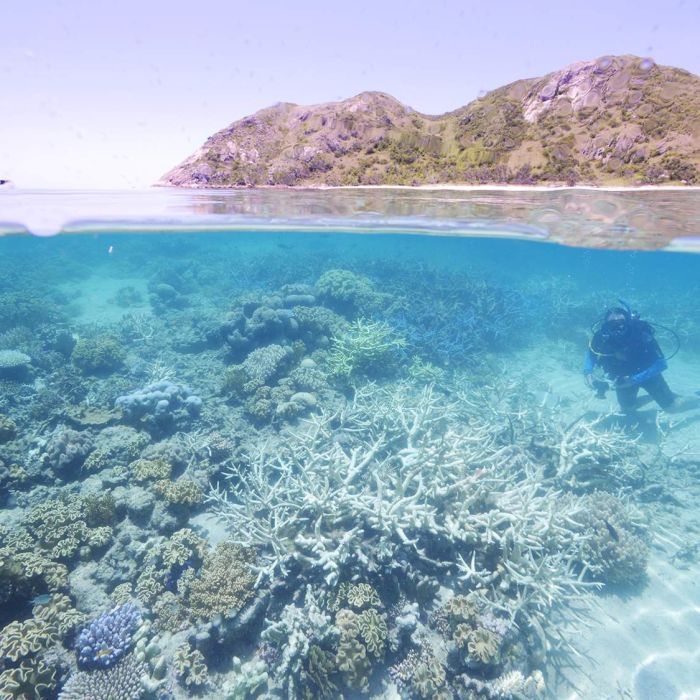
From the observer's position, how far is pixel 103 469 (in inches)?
269

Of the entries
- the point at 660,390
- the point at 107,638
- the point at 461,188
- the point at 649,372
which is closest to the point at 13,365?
the point at 107,638

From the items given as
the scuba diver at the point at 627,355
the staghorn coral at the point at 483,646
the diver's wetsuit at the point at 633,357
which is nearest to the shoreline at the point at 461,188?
the scuba diver at the point at 627,355

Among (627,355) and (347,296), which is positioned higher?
(347,296)

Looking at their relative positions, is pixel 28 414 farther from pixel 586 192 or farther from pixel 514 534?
pixel 586 192

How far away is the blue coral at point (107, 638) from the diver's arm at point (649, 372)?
1089 cm

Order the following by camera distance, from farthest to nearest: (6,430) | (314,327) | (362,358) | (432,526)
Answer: (314,327) < (362,358) < (6,430) < (432,526)

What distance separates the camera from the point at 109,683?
381 centimetres

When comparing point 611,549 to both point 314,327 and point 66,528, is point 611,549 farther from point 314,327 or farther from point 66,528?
point 314,327

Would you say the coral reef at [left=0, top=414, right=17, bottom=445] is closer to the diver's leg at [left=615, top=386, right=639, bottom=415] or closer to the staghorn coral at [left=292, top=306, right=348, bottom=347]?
the staghorn coral at [left=292, top=306, right=348, bottom=347]

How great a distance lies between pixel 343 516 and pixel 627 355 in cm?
853

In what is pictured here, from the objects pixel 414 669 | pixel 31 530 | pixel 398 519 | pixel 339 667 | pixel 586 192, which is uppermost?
pixel 586 192

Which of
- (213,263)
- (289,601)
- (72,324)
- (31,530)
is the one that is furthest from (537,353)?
(213,263)

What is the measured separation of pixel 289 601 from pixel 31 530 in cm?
405

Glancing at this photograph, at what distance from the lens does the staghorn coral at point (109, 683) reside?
3699 millimetres
